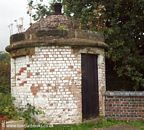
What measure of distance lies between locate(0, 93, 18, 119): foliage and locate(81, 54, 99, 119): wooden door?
236 cm

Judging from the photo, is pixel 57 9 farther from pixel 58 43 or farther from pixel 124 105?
pixel 124 105

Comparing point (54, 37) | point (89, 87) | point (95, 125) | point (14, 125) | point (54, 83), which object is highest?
point (54, 37)

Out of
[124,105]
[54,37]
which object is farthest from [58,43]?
[124,105]

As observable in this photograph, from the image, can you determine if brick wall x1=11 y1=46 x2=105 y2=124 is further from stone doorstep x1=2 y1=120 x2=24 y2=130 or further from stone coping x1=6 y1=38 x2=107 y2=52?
stone doorstep x1=2 y1=120 x2=24 y2=130

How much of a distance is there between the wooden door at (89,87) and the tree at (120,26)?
354cm

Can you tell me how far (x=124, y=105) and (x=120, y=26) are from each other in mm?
5578

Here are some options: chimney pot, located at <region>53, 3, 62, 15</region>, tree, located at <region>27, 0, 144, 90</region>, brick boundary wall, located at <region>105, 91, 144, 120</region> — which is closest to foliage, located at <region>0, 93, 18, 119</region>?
brick boundary wall, located at <region>105, 91, 144, 120</region>

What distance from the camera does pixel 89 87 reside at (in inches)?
512

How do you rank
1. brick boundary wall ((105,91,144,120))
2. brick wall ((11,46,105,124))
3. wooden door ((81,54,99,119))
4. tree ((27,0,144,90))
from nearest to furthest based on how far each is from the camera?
brick wall ((11,46,105,124)), wooden door ((81,54,99,119)), brick boundary wall ((105,91,144,120)), tree ((27,0,144,90))

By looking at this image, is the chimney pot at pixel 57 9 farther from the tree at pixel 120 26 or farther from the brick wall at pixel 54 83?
the tree at pixel 120 26

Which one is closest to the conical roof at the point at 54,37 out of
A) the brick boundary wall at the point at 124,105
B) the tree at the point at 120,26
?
the brick boundary wall at the point at 124,105

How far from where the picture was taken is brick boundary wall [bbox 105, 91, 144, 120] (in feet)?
44.9

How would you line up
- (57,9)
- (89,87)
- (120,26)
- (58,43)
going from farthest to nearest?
(120,26) < (57,9) < (89,87) < (58,43)

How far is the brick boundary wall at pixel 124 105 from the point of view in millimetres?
13672
